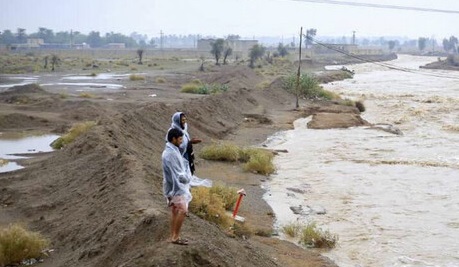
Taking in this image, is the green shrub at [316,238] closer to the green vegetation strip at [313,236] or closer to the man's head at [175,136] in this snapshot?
the green vegetation strip at [313,236]

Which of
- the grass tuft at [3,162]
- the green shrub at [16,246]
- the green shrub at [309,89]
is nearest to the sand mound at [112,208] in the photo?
the green shrub at [16,246]

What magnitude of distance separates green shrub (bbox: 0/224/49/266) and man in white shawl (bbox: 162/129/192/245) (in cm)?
355

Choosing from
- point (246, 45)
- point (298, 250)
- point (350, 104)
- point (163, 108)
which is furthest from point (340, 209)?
point (246, 45)

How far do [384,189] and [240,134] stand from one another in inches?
437

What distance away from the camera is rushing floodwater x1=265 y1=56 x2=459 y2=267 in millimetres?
13641

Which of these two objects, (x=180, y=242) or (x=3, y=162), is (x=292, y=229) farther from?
(x=3, y=162)

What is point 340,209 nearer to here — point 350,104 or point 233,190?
point 233,190

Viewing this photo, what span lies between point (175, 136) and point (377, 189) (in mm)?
12926

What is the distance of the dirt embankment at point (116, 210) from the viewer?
8.75 m

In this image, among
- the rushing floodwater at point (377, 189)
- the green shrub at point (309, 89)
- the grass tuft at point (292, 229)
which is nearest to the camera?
the rushing floodwater at point (377, 189)

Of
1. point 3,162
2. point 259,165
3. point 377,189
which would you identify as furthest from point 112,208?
point 377,189

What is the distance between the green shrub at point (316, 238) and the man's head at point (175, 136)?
20.0 ft

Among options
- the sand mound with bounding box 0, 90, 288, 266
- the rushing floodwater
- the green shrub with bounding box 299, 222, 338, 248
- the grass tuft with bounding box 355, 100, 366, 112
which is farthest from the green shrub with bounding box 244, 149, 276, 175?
the grass tuft with bounding box 355, 100, 366, 112

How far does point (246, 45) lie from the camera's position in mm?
192000
